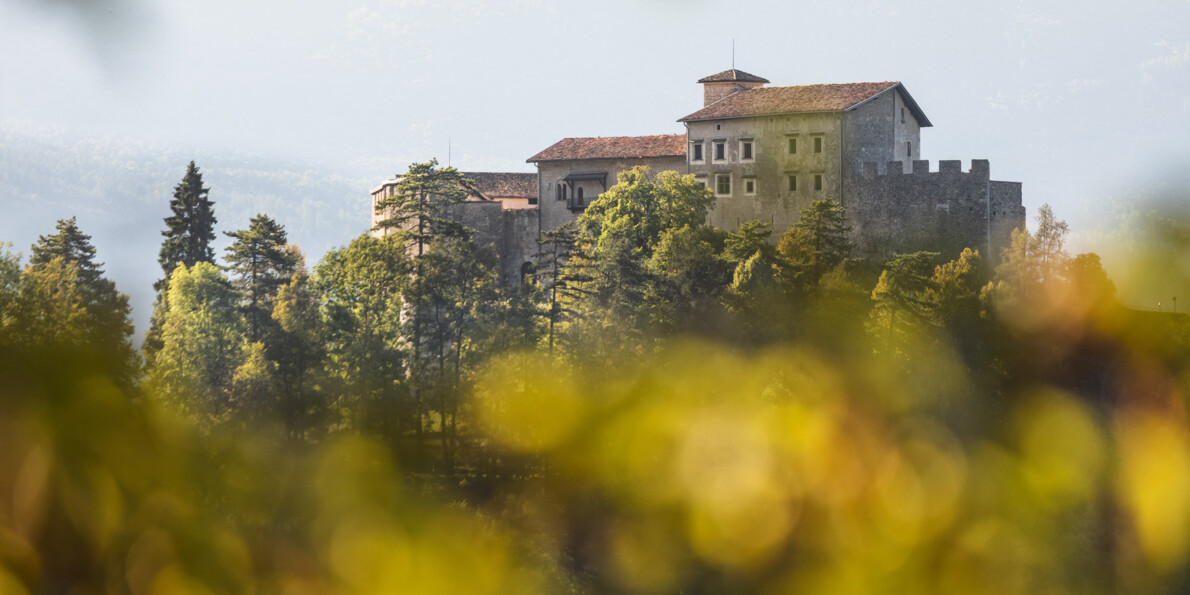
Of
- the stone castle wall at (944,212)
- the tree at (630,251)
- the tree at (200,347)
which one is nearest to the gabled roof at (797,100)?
the tree at (630,251)

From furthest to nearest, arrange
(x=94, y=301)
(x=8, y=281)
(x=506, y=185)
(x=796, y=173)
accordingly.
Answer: (x=506, y=185), (x=796, y=173), (x=94, y=301), (x=8, y=281)

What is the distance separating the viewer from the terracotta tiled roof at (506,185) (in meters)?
60.7

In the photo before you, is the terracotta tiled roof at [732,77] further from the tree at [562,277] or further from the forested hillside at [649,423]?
the tree at [562,277]

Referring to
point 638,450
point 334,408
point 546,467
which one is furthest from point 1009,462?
point 334,408

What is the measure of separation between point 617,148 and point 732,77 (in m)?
5.41

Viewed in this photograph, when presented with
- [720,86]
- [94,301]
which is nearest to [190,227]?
[94,301]

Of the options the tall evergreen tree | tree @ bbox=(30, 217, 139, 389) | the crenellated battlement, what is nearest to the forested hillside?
tree @ bbox=(30, 217, 139, 389)

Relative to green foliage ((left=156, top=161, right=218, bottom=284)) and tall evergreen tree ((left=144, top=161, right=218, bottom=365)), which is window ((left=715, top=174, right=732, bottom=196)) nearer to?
tall evergreen tree ((left=144, top=161, right=218, bottom=365))

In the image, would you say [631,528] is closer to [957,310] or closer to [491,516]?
[491,516]

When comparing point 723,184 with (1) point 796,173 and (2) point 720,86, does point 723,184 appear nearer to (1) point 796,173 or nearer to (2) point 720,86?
(1) point 796,173

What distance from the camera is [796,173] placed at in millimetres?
47438

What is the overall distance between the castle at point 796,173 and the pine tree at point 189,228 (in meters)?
14.1

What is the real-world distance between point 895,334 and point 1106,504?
8406mm

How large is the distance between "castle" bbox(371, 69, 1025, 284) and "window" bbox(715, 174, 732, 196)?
5cm
